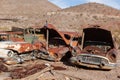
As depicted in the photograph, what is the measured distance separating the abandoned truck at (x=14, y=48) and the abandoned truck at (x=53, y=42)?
0.63 m

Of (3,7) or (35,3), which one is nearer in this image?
(3,7)

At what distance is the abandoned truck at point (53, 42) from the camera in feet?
56.7

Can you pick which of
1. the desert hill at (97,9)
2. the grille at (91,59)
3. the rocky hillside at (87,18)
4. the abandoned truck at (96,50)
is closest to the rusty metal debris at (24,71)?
the grille at (91,59)

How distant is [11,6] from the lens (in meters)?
79.2

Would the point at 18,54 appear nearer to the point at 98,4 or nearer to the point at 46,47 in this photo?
the point at 46,47

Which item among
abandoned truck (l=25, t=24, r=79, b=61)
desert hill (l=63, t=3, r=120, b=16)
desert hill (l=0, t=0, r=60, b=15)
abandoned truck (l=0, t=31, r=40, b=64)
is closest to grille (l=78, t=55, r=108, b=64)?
abandoned truck (l=25, t=24, r=79, b=61)

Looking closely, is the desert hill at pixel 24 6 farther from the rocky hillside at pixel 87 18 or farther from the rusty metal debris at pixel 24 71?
the rusty metal debris at pixel 24 71

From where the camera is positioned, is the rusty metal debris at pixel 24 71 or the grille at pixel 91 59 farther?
the grille at pixel 91 59

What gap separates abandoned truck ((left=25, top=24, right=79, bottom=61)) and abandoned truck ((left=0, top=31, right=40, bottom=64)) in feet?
2.08

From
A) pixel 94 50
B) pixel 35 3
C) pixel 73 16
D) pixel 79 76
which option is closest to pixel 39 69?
pixel 79 76

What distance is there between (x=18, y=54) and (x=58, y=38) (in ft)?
10.7

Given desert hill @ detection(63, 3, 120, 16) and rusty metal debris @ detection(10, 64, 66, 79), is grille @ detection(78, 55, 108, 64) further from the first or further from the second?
desert hill @ detection(63, 3, 120, 16)

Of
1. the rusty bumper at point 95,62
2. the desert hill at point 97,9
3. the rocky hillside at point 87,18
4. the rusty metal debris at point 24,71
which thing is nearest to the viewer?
the rusty metal debris at point 24,71

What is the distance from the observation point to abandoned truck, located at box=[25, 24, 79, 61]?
17281mm
